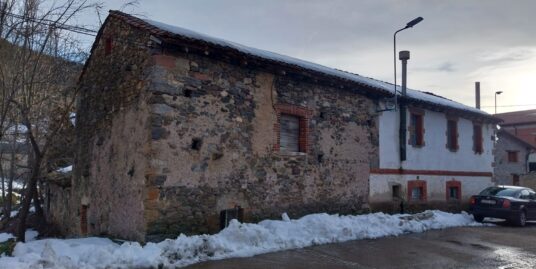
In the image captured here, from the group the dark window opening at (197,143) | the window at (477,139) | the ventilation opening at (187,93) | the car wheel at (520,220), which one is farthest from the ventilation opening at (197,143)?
the window at (477,139)

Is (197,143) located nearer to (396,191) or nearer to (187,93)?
(187,93)

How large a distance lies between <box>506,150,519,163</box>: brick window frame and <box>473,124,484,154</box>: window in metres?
15.1

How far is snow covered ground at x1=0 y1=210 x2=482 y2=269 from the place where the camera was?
7.14 meters

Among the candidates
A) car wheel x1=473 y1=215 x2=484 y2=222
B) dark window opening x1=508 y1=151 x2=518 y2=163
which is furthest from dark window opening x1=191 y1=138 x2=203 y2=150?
dark window opening x1=508 y1=151 x2=518 y2=163

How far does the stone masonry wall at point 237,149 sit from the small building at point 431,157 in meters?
1.54

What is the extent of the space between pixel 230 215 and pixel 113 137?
3.45 m

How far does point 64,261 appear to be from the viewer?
690 cm

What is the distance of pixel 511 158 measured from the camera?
33.2 meters

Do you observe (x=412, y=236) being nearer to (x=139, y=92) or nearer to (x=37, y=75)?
(x=139, y=92)

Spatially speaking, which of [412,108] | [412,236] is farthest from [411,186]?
[412,236]

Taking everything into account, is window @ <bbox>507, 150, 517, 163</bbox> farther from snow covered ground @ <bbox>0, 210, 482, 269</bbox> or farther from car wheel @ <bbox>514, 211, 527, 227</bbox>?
snow covered ground @ <bbox>0, 210, 482, 269</bbox>

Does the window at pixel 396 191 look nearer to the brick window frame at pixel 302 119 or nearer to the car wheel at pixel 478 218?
the car wheel at pixel 478 218

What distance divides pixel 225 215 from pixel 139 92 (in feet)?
10.8

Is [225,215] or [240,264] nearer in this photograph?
[240,264]
